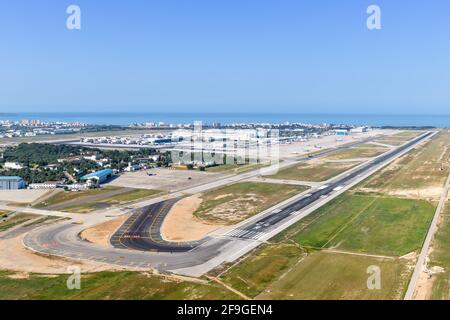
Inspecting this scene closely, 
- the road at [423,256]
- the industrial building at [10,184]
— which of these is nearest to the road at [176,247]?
the road at [423,256]

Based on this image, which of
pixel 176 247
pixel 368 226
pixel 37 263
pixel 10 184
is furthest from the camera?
pixel 10 184

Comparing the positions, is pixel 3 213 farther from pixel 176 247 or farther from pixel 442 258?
pixel 442 258

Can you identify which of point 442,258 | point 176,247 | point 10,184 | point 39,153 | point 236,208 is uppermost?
point 39,153

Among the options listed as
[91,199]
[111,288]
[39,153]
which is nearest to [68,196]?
[91,199]

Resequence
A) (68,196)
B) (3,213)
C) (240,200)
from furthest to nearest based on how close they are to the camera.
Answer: (68,196) → (240,200) → (3,213)

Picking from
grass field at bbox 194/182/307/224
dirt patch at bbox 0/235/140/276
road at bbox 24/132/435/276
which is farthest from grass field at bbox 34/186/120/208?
dirt patch at bbox 0/235/140/276

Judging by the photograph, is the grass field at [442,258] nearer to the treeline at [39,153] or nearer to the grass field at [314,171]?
the grass field at [314,171]

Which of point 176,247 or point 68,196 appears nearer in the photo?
point 176,247
